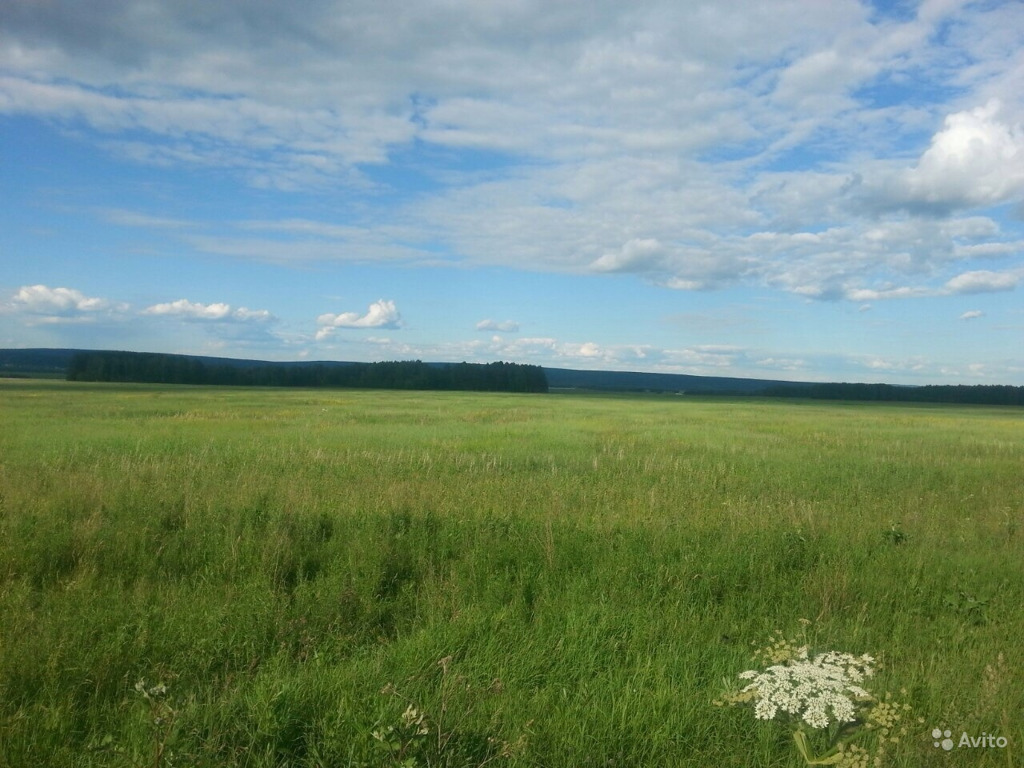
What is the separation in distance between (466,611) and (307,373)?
98796 millimetres

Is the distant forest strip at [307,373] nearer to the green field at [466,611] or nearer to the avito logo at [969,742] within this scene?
the green field at [466,611]

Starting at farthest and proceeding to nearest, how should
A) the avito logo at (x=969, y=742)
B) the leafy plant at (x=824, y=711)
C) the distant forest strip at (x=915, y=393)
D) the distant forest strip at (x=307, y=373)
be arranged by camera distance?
1. the distant forest strip at (x=915, y=393)
2. the distant forest strip at (x=307, y=373)
3. the avito logo at (x=969, y=742)
4. the leafy plant at (x=824, y=711)

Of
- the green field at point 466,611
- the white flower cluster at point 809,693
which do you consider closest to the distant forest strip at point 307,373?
the green field at point 466,611

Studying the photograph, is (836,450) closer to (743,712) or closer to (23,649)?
(743,712)

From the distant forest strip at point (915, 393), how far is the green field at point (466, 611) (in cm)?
9488

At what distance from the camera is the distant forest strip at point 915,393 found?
99312 mm

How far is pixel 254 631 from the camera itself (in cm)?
535

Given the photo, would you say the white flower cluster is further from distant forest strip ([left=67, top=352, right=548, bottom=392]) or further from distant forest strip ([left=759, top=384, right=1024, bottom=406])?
distant forest strip ([left=759, top=384, right=1024, bottom=406])

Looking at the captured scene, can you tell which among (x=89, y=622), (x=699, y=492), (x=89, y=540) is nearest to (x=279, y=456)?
(x=89, y=540)

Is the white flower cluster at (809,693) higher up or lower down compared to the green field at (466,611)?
higher up

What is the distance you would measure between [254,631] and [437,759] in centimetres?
244

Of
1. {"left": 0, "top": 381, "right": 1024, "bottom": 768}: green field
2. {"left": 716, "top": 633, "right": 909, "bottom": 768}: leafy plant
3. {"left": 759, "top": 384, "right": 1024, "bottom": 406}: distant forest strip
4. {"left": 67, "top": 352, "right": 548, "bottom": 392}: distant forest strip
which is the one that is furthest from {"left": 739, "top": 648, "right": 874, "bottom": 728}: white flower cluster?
{"left": 759, "top": 384, "right": 1024, "bottom": 406}: distant forest strip

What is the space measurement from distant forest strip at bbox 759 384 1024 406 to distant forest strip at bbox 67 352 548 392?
4269 cm

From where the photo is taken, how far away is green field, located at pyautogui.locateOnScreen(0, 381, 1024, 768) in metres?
3.92
